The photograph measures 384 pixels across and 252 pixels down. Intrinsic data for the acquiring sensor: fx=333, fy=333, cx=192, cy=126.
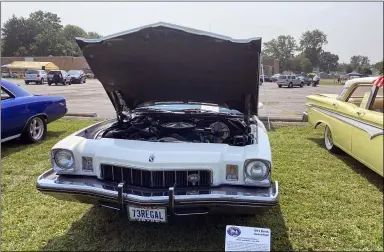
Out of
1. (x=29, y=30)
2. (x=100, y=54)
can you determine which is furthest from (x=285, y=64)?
(x=100, y=54)

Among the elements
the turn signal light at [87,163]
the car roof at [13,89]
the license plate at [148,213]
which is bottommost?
the license plate at [148,213]

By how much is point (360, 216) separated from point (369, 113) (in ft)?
2.86

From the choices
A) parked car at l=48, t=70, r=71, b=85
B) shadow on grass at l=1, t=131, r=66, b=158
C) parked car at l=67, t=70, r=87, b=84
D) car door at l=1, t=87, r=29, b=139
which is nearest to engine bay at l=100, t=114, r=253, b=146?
car door at l=1, t=87, r=29, b=139

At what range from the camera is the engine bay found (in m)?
3.08

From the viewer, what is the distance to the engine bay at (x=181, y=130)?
308cm

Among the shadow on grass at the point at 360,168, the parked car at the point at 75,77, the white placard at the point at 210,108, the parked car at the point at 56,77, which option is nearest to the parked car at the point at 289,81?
the parked car at the point at 75,77

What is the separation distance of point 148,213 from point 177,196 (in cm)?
27

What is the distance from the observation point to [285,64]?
72.5 m

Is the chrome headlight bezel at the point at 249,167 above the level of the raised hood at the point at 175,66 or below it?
below

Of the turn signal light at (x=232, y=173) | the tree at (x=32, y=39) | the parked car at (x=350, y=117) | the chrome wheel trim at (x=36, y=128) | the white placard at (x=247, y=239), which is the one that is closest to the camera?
the white placard at (x=247, y=239)

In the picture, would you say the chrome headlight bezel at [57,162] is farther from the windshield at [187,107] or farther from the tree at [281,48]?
the tree at [281,48]

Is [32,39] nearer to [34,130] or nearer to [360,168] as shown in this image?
[34,130]

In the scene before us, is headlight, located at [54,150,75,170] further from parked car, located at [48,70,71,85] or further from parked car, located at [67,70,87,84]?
parked car, located at [67,70,87,84]

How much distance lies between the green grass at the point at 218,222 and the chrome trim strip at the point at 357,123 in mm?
332
